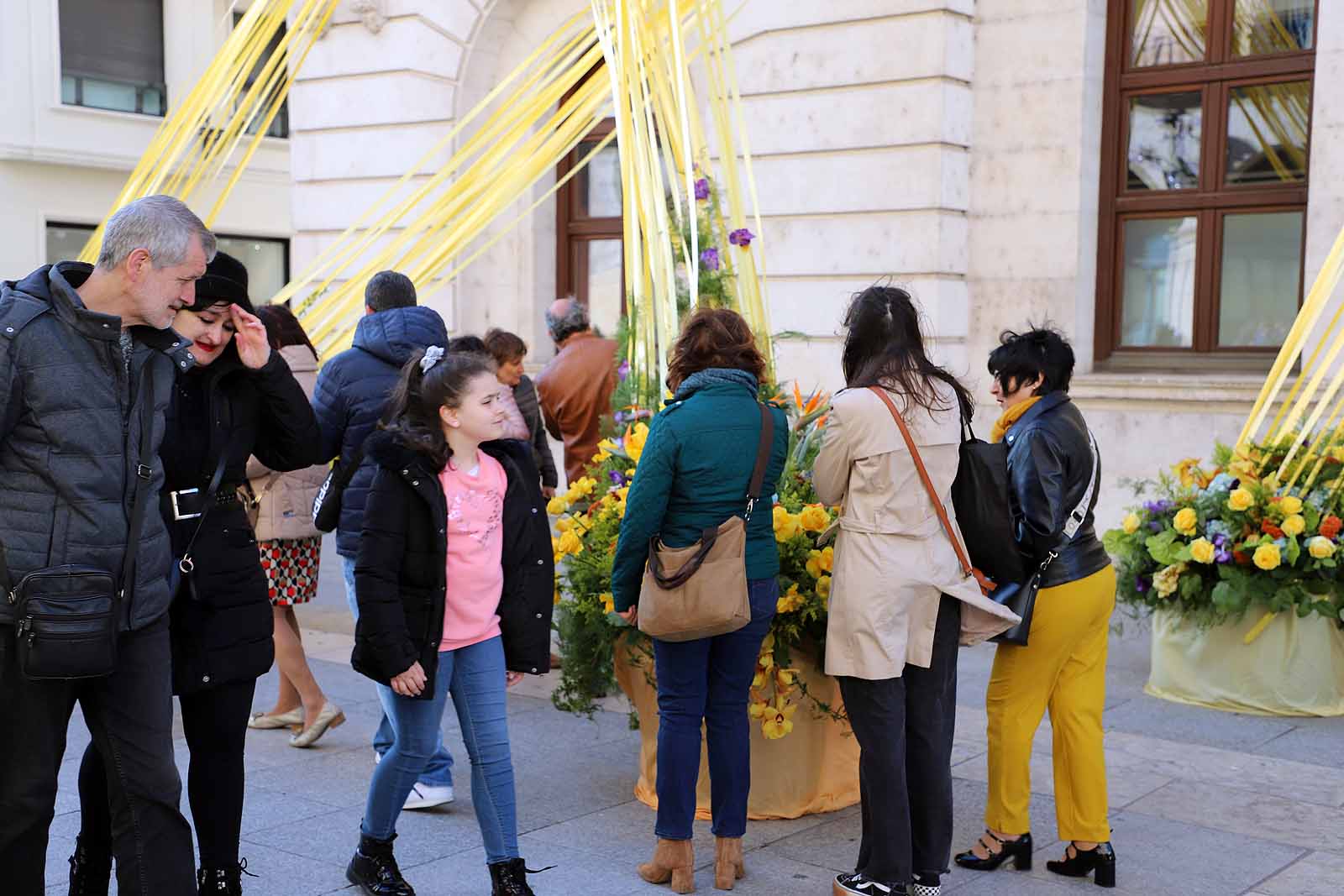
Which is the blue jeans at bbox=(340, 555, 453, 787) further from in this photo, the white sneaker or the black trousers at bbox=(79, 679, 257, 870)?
the black trousers at bbox=(79, 679, 257, 870)

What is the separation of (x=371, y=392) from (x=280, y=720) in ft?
5.76

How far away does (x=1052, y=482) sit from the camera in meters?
4.42

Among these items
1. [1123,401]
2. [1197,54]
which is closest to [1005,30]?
[1197,54]

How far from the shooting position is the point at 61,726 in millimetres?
3332

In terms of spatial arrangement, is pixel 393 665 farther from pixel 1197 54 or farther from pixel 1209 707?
pixel 1197 54

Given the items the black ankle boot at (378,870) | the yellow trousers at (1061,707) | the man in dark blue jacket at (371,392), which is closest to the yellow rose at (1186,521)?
the yellow trousers at (1061,707)

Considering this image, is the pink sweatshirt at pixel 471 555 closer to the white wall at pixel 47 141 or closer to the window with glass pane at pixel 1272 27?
the window with glass pane at pixel 1272 27

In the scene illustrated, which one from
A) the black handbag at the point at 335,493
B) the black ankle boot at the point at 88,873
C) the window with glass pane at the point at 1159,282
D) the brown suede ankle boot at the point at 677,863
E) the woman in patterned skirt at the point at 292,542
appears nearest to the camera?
the black ankle boot at the point at 88,873

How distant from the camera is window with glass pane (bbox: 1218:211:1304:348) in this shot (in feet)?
30.7

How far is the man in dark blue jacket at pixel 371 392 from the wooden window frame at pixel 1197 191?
5959mm

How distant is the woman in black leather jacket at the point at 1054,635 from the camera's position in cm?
446

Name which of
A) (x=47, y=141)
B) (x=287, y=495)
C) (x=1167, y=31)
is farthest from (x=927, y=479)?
(x=47, y=141)

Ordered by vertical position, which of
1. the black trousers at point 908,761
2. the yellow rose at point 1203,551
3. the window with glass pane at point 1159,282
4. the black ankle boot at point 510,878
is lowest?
the black ankle boot at point 510,878

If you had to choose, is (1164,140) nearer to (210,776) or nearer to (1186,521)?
(1186,521)
